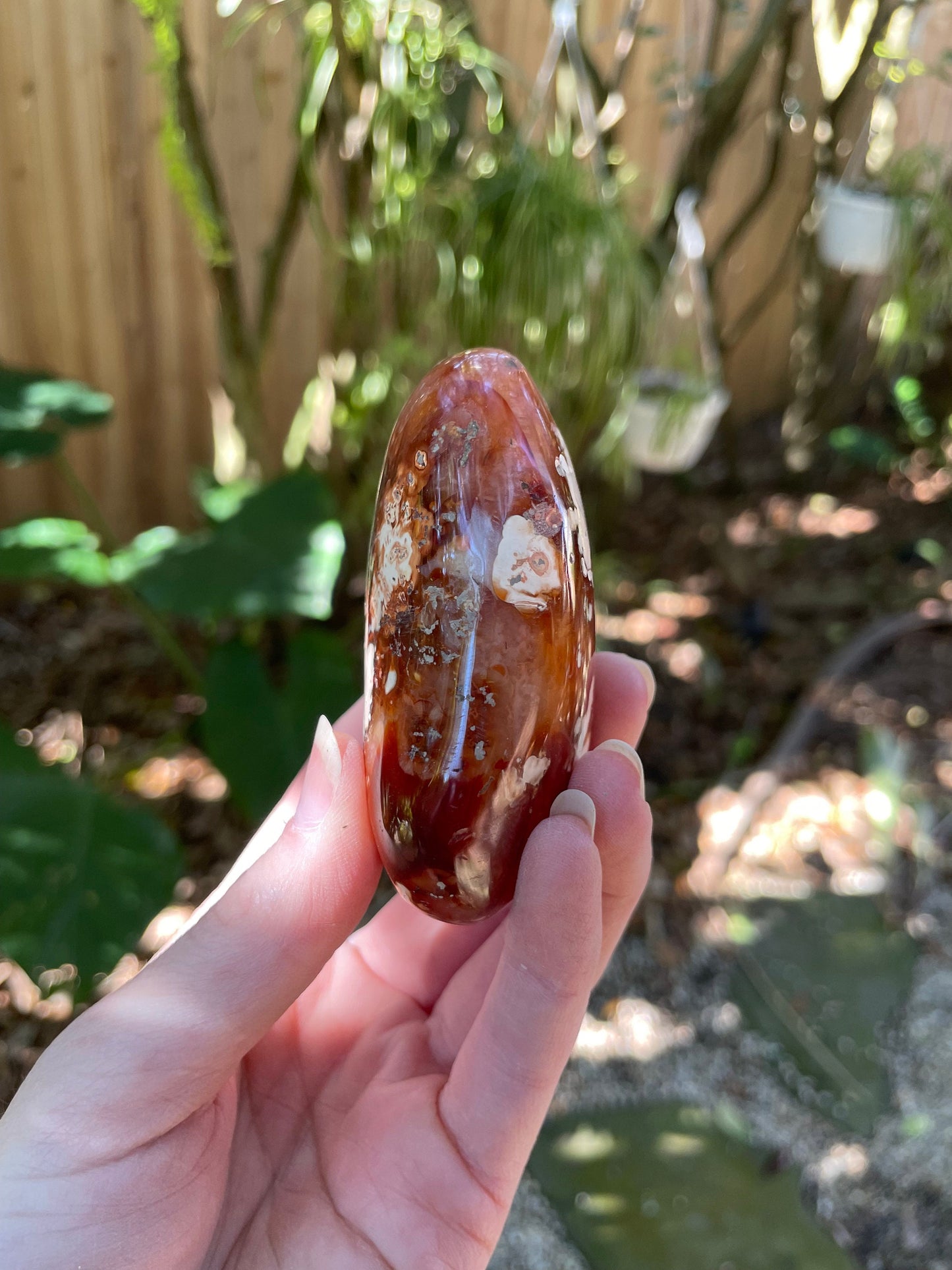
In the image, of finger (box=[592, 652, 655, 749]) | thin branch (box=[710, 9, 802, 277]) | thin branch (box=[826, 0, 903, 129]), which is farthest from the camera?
thin branch (box=[710, 9, 802, 277])

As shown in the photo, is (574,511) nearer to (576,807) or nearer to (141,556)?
(576,807)

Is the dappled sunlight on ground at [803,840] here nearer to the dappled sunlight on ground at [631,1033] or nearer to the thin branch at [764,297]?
the dappled sunlight on ground at [631,1033]

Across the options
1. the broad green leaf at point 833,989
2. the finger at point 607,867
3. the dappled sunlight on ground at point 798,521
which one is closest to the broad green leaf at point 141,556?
the finger at point 607,867

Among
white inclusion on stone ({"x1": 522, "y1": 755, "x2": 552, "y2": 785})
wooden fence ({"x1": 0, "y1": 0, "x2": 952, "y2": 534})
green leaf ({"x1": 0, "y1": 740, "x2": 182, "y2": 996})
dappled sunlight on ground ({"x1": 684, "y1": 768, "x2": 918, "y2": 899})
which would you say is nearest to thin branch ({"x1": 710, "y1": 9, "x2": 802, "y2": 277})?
wooden fence ({"x1": 0, "y1": 0, "x2": 952, "y2": 534})

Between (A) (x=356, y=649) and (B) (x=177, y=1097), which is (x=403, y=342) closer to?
(A) (x=356, y=649)

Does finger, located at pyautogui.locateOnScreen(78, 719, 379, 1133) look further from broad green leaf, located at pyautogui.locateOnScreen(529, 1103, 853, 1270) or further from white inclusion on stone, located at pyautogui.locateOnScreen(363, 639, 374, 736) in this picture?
broad green leaf, located at pyautogui.locateOnScreen(529, 1103, 853, 1270)
